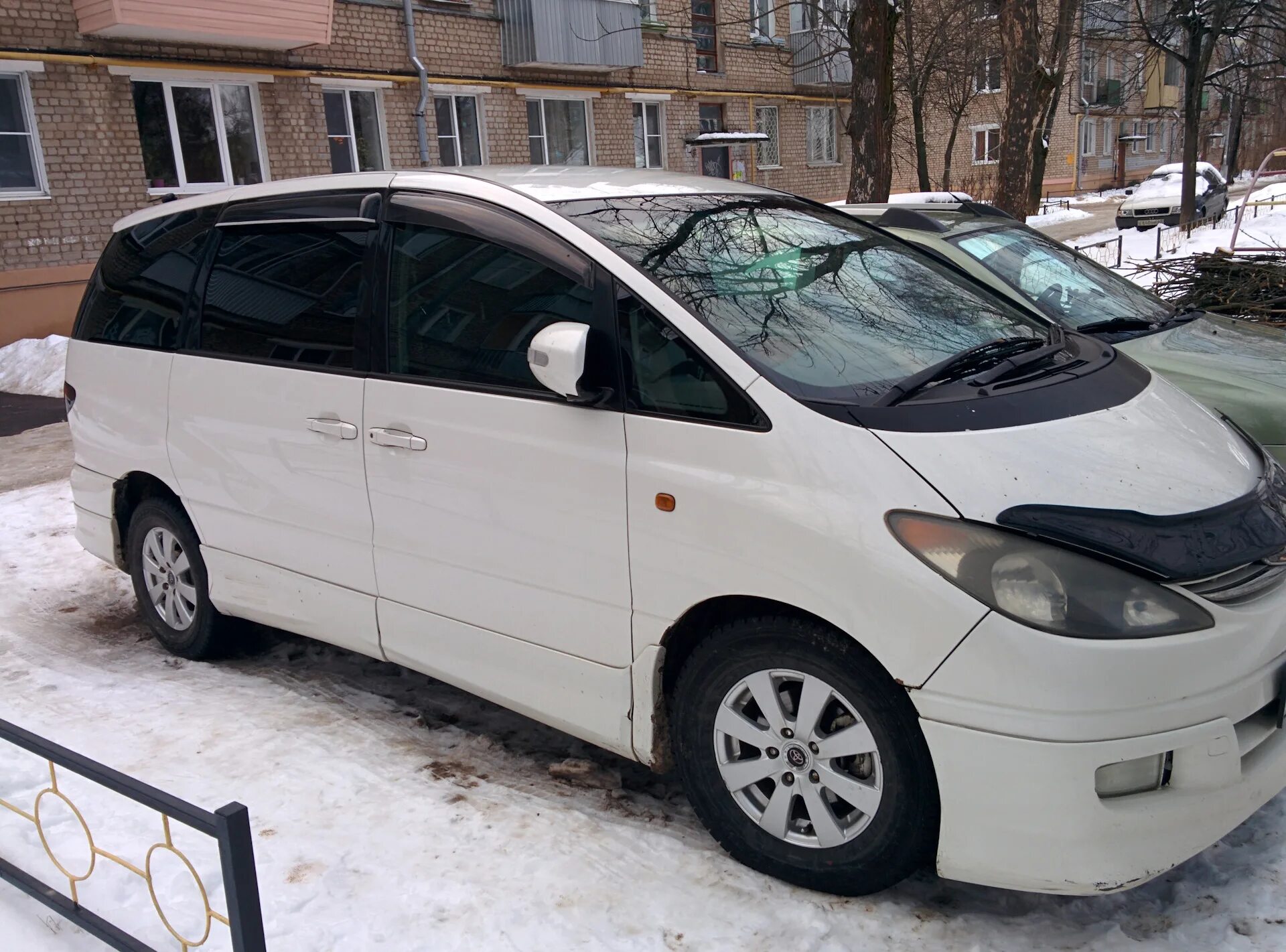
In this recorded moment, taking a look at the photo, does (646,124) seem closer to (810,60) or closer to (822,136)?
(810,60)

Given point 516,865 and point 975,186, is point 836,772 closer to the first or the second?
point 516,865

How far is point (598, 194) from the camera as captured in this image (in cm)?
340

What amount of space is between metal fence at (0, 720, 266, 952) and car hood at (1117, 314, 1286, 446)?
3962 mm

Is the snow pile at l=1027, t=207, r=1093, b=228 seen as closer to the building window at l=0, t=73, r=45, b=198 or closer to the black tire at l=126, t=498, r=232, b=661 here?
the building window at l=0, t=73, r=45, b=198

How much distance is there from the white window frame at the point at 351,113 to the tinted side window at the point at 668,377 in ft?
52.9

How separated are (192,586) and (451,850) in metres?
2.03

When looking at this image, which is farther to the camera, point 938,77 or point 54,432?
point 938,77

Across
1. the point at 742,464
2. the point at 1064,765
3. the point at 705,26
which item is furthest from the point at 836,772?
the point at 705,26

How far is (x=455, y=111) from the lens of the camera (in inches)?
783

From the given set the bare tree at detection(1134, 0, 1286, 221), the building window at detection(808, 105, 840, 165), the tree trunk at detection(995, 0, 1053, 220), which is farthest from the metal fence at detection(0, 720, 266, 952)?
the building window at detection(808, 105, 840, 165)

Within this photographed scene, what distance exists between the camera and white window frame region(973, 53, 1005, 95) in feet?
90.6

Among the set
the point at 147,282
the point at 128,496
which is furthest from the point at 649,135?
the point at 128,496

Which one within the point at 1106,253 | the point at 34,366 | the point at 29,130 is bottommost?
the point at 1106,253

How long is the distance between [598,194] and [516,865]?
204 centimetres
